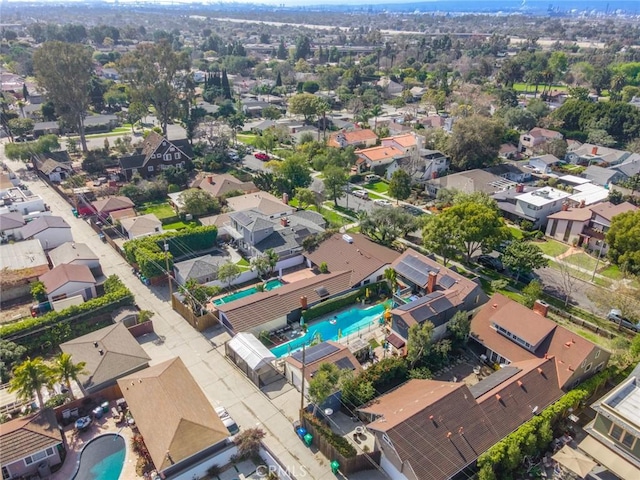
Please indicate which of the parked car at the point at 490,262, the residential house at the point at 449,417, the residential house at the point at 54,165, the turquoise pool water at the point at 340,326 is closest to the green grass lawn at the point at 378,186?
the parked car at the point at 490,262

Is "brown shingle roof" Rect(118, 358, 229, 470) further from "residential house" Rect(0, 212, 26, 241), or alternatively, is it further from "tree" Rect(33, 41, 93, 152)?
"tree" Rect(33, 41, 93, 152)

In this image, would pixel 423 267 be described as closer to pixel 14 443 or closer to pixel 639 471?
pixel 639 471

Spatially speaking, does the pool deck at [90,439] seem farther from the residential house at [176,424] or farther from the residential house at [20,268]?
the residential house at [20,268]

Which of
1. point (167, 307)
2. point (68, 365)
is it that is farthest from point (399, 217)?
point (68, 365)

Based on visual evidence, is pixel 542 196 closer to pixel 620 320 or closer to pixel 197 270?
pixel 620 320

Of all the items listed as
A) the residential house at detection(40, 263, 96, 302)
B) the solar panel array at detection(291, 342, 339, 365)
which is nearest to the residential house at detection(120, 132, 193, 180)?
the residential house at detection(40, 263, 96, 302)
